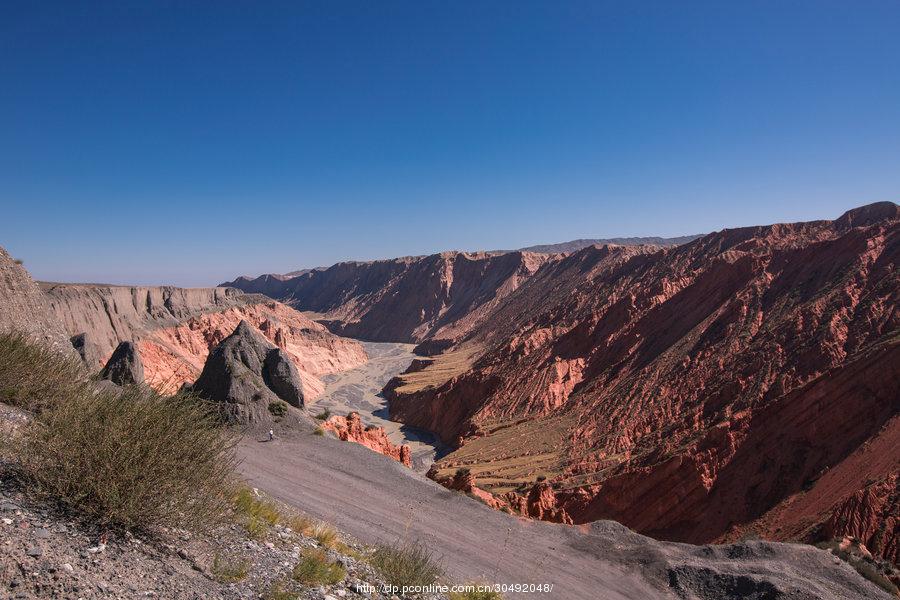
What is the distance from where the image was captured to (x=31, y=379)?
8.32 m

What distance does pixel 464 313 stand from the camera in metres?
120

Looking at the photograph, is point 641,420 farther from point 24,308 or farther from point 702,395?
point 24,308

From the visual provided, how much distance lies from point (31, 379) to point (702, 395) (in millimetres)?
35121

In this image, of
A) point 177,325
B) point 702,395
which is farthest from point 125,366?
point 177,325

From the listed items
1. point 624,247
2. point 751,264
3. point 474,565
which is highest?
point 624,247

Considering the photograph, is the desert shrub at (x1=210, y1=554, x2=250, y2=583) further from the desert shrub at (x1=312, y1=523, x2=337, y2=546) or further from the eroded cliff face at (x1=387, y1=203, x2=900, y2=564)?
the eroded cliff face at (x1=387, y1=203, x2=900, y2=564)

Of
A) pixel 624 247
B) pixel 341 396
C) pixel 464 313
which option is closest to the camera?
pixel 341 396

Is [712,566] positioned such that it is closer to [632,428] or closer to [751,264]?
[632,428]

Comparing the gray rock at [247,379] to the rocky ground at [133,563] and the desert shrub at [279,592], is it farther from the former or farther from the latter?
the desert shrub at [279,592]

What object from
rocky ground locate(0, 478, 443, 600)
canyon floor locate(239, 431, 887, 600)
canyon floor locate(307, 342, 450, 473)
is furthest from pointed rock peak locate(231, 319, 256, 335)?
canyon floor locate(307, 342, 450, 473)

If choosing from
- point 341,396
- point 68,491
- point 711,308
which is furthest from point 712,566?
point 341,396

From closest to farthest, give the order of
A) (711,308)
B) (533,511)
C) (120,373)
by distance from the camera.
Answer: (120,373) → (533,511) → (711,308)

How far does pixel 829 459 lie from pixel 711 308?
22.1 metres

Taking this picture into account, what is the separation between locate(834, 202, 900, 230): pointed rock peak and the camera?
59875mm
